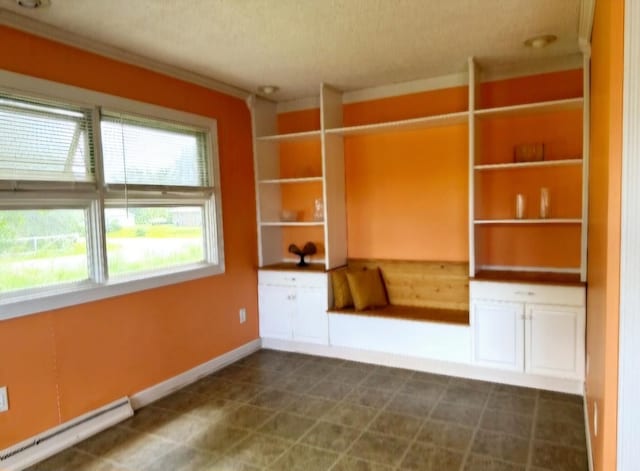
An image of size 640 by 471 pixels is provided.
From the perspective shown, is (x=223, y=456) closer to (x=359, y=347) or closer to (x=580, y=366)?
(x=359, y=347)

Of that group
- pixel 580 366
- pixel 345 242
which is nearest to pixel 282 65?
pixel 345 242

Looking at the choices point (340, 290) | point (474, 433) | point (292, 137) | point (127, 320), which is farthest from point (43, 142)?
point (474, 433)

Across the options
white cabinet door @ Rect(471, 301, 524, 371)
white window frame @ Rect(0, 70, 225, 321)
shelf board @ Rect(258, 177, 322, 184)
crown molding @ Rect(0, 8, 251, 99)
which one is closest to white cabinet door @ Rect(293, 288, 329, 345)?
white window frame @ Rect(0, 70, 225, 321)

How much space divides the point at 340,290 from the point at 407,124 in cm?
160

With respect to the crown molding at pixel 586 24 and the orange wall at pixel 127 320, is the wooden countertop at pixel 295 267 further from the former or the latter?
the crown molding at pixel 586 24

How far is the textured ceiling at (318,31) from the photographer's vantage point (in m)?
2.38

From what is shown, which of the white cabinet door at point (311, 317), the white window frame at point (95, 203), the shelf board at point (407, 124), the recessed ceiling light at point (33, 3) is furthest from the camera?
the white cabinet door at point (311, 317)

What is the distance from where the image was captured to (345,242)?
4.31 metres

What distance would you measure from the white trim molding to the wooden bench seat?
200cm

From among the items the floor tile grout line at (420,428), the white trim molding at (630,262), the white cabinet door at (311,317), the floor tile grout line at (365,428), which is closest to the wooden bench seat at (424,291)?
the white cabinet door at (311,317)

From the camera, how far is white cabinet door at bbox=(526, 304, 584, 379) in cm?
298

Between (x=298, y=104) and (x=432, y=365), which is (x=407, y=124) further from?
(x=432, y=365)

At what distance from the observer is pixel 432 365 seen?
11.6ft

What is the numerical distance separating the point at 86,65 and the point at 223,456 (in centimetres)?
257
